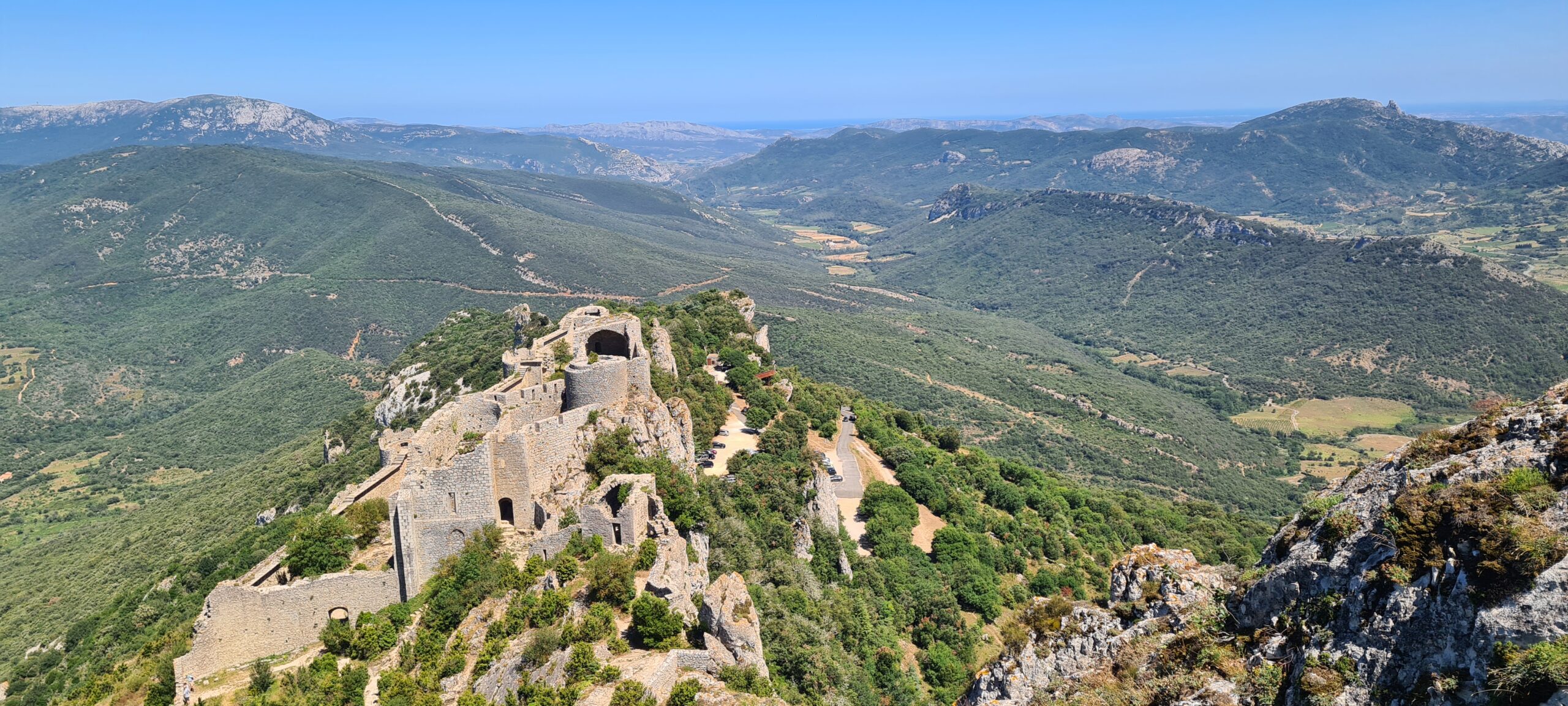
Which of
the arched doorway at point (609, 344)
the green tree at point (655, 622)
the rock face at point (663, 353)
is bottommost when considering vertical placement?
the green tree at point (655, 622)

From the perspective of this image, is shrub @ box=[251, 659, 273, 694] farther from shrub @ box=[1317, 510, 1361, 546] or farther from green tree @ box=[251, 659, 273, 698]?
shrub @ box=[1317, 510, 1361, 546]

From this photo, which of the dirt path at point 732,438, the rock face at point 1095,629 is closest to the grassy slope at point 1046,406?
the dirt path at point 732,438

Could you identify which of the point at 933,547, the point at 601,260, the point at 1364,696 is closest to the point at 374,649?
the point at 1364,696

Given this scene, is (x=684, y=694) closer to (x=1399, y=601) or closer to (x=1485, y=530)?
(x=1399, y=601)

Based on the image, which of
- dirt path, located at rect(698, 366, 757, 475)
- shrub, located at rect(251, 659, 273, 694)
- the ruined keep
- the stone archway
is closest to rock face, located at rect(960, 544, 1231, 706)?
the ruined keep

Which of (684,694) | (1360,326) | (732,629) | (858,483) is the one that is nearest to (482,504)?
(732,629)

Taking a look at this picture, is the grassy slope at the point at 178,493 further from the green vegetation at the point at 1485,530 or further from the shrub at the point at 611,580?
the green vegetation at the point at 1485,530
